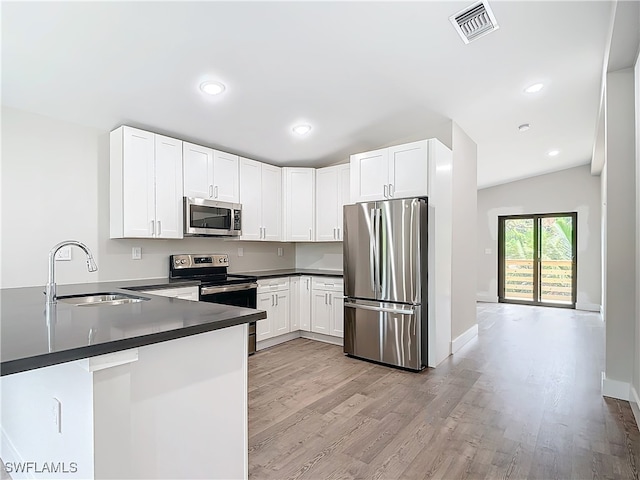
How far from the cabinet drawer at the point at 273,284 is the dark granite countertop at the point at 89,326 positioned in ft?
7.08

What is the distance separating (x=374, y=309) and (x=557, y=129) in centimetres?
361

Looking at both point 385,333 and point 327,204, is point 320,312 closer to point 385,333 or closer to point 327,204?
point 385,333

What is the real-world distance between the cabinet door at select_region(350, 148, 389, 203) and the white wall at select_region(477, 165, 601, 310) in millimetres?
5192

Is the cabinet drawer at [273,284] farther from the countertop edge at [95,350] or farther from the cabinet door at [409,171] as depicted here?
the countertop edge at [95,350]

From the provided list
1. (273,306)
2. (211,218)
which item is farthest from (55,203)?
(273,306)

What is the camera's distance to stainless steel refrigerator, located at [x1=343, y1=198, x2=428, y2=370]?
137 inches

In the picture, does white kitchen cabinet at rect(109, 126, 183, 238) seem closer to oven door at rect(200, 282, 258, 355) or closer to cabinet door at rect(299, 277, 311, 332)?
oven door at rect(200, 282, 258, 355)

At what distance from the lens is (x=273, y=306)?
4285mm

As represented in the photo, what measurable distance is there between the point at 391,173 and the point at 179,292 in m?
2.45

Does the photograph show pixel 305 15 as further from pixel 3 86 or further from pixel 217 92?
pixel 3 86

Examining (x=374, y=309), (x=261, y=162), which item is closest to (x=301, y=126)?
(x=261, y=162)

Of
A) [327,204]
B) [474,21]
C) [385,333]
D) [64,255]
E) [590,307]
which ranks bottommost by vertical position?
[590,307]

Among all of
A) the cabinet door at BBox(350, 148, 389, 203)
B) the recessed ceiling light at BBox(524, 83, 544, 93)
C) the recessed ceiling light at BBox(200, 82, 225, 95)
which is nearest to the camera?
the recessed ceiling light at BBox(200, 82, 225, 95)

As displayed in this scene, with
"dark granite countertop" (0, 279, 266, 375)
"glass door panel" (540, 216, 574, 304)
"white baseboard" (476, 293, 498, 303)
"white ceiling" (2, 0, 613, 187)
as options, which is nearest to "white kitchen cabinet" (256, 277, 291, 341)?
"white ceiling" (2, 0, 613, 187)
